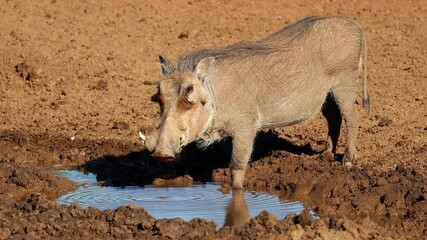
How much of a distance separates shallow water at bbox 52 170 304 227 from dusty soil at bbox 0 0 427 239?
0.20 meters

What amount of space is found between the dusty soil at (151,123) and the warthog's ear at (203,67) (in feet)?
3.63

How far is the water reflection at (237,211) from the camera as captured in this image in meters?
6.85

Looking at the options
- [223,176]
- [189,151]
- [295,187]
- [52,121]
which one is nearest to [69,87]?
[52,121]

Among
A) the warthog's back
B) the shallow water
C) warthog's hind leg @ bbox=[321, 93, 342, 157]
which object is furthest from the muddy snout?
warthog's hind leg @ bbox=[321, 93, 342, 157]

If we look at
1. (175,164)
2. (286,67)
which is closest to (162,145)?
(286,67)

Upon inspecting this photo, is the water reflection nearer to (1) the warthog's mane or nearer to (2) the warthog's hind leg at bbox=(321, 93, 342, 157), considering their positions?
(1) the warthog's mane

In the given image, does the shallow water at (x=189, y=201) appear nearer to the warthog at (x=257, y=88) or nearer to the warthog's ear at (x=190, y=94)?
the warthog at (x=257, y=88)

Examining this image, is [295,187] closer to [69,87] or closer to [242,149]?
[242,149]

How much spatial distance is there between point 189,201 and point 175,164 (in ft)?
3.81

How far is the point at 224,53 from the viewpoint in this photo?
25.3 ft

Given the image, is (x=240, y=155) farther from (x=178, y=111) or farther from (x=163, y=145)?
(x=163, y=145)

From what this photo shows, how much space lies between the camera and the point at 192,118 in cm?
700

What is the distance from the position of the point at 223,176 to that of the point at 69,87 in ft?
10.6

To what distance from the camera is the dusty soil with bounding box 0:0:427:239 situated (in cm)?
620
